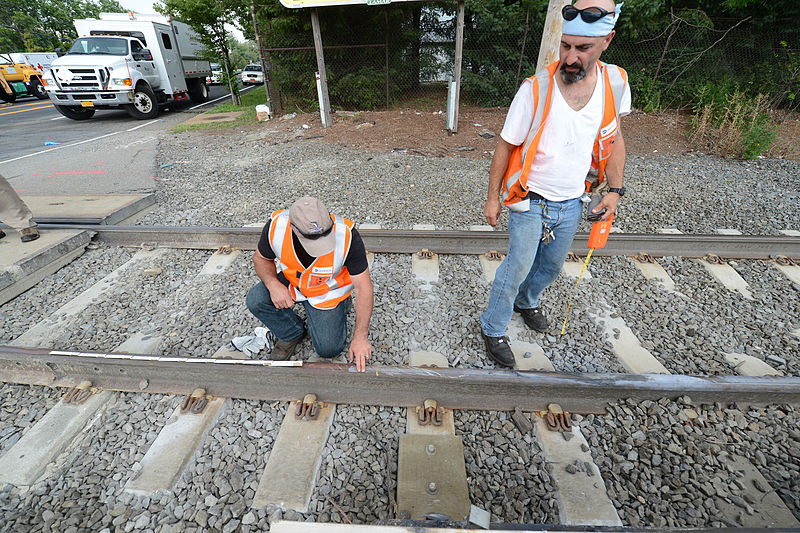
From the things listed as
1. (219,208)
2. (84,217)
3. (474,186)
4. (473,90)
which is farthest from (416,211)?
(473,90)

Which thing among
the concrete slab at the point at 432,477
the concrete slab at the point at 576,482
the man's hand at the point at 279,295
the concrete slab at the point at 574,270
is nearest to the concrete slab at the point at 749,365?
the concrete slab at the point at 574,270

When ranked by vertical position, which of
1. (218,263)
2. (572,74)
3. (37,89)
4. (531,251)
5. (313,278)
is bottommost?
(37,89)

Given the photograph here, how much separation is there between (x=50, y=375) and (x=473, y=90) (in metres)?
12.2

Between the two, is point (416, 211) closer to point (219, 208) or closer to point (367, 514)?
point (219, 208)

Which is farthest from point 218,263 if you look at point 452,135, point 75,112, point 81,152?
point 75,112

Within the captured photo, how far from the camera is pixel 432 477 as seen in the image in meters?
1.99

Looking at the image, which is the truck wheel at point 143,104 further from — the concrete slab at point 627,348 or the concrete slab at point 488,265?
the concrete slab at point 627,348

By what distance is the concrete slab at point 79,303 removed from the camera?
300cm

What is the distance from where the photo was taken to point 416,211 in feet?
16.2

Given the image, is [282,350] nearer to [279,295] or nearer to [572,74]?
[279,295]

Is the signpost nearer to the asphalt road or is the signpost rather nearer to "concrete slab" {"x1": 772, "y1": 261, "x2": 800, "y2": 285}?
the asphalt road

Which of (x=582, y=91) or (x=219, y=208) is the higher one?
(x=582, y=91)

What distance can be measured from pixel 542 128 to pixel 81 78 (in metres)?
14.9

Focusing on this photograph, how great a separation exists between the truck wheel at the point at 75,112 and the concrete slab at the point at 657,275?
1646 centimetres
